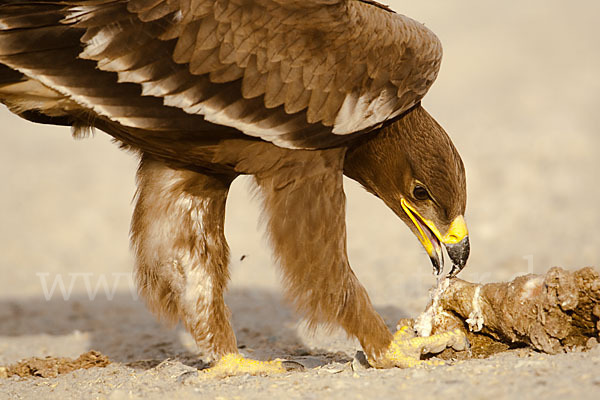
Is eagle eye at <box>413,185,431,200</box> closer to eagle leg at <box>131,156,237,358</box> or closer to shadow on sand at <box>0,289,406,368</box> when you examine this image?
eagle leg at <box>131,156,237,358</box>

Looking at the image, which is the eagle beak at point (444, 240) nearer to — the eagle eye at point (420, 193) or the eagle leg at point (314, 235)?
the eagle eye at point (420, 193)

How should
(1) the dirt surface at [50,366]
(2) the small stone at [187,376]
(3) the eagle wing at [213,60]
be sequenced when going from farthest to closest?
(1) the dirt surface at [50,366]
(2) the small stone at [187,376]
(3) the eagle wing at [213,60]

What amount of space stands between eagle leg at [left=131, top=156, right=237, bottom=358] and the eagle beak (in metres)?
1.29

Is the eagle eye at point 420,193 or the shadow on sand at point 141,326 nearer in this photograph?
the eagle eye at point 420,193

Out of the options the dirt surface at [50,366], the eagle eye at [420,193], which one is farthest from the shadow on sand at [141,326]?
the eagle eye at [420,193]

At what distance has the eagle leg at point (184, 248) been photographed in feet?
18.3

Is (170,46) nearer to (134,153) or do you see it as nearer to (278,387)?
(134,153)

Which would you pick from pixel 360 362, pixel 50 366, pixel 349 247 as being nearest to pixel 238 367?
pixel 360 362

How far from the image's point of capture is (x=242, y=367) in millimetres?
5438

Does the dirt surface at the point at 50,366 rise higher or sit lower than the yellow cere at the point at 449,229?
lower

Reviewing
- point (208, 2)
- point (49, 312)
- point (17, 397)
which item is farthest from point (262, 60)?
point (49, 312)

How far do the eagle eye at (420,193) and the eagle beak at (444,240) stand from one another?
0.10 m

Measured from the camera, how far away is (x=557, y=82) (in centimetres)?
1803

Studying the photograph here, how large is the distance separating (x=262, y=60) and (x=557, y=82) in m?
14.6
